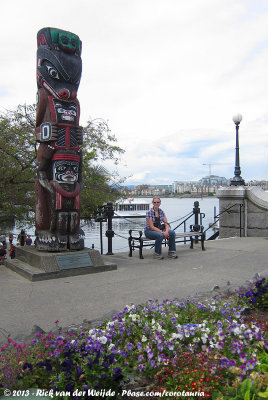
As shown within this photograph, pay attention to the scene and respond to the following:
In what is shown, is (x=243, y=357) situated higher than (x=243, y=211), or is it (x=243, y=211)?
(x=243, y=211)

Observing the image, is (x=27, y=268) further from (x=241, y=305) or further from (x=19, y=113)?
(x=19, y=113)

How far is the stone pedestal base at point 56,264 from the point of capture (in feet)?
21.2

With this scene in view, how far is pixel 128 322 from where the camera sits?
11.6 ft

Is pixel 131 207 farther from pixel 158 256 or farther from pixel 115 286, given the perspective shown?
pixel 115 286

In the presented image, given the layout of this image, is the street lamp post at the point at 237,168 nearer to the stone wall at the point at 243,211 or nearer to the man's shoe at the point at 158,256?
the stone wall at the point at 243,211

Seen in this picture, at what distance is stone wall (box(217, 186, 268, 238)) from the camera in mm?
11750

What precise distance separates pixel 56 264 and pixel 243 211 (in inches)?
297

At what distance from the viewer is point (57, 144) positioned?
23.3 feet

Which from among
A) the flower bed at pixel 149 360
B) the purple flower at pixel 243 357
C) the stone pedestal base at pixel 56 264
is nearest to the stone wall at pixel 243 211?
the stone pedestal base at pixel 56 264

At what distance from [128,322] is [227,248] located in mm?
6480

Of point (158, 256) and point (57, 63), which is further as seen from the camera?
point (158, 256)

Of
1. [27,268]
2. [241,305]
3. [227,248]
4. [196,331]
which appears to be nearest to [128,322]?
[196,331]

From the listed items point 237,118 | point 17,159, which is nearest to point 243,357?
point 17,159

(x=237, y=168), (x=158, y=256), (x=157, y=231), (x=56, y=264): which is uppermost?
(x=237, y=168)
